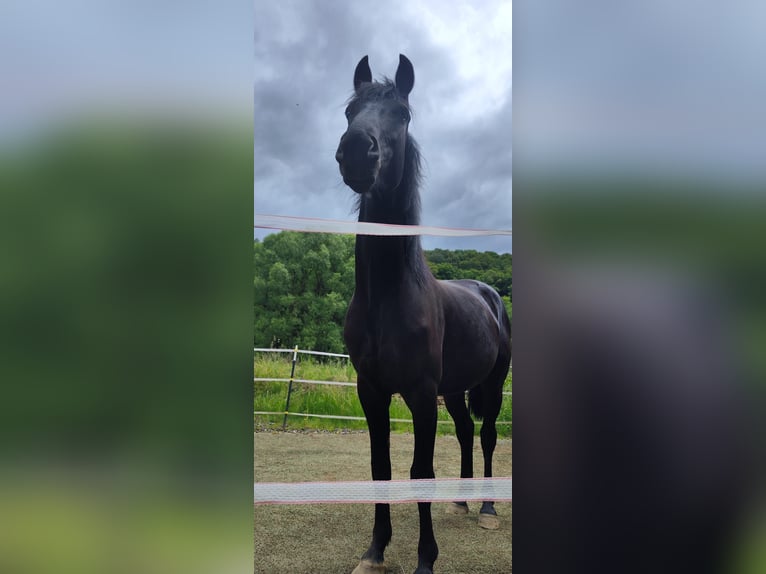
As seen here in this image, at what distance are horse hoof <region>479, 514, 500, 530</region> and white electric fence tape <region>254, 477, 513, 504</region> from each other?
81 millimetres

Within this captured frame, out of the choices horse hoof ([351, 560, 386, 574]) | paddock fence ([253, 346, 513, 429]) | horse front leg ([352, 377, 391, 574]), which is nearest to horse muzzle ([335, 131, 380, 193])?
paddock fence ([253, 346, 513, 429])

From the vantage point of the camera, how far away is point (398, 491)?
7.03ft

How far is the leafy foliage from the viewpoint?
6.82 ft

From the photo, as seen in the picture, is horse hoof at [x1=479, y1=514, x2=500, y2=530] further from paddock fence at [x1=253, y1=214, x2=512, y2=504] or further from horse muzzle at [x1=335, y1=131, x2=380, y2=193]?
horse muzzle at [x1=335, y1=131, x2=380, y2=193]

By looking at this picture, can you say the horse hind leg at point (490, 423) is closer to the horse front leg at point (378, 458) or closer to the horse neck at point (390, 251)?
the horse front leg at point (378, 458)

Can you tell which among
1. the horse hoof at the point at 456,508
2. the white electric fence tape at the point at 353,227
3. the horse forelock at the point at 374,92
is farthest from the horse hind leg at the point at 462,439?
the horse forelock at the point at 374,92

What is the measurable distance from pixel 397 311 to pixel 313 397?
52 cm

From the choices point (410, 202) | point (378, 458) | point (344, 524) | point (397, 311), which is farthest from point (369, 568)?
point (410, 202)
